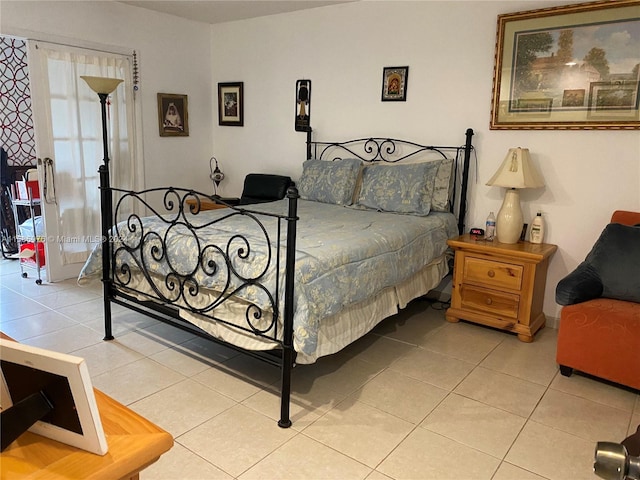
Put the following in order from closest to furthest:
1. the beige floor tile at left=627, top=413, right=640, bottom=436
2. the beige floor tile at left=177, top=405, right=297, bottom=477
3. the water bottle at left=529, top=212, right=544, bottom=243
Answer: the beige floor tile at left=177, top=405, right=297, bottom=477 < the beige floor tile at left=627, top=413, right=640, bottom=436 < the water bottle at left=529, top=212, right=544, bottom=243

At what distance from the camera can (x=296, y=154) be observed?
473 centimetres

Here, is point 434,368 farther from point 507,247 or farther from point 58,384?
point 58,384

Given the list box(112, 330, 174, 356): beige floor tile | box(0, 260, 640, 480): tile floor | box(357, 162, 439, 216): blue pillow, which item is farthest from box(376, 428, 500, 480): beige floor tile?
box(357, 162, 439, 216): blue pillow

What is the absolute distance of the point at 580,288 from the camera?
269 cm

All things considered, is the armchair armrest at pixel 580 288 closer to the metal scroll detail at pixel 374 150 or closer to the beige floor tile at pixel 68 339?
the metal scroll detail at pixel 374 150

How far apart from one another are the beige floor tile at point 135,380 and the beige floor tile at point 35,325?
2.76 ft

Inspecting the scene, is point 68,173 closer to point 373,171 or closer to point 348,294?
point 373,171

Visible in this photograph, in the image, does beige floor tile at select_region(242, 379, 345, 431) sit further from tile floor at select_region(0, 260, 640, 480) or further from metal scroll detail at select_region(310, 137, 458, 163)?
metal scroll detail at select_region(310, 137, 458, 163)

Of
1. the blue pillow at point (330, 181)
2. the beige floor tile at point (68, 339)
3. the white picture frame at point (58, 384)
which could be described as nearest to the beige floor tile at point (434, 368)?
the blue pillow at point (330, 181)

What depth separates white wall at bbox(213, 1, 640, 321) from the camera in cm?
328

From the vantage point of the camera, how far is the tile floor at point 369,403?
2008mm

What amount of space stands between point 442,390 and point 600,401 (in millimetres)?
811

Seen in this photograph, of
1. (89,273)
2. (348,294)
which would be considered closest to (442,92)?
(348,294)

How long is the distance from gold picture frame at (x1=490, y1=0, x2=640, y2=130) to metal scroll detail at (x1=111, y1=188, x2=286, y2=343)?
6.49ft
